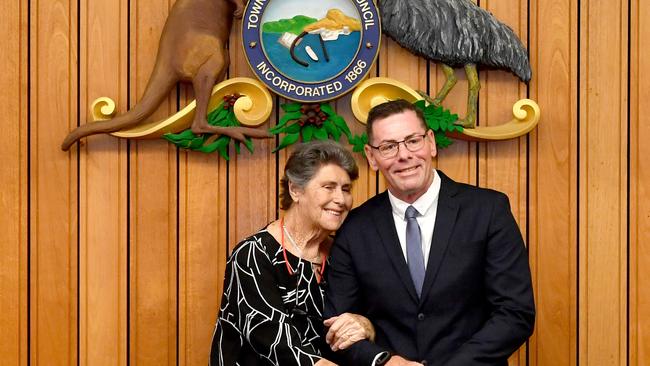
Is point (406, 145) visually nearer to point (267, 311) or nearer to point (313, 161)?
point (313, 161)

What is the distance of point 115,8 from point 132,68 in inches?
9.9

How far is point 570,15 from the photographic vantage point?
113 inches

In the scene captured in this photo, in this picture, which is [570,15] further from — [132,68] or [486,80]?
[132,68]

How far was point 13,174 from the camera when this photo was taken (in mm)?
2936

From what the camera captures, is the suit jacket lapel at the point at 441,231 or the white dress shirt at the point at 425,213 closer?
the suit jacket lapel at the point at 441,231

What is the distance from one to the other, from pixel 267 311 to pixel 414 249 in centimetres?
51

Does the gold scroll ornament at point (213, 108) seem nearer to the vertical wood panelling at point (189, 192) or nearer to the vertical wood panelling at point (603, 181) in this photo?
the vertical wood panelling at point (189, 192)

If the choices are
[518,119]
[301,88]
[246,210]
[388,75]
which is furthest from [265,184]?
[518,119]

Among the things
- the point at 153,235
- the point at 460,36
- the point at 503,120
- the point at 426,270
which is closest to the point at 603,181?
the point at 503,120

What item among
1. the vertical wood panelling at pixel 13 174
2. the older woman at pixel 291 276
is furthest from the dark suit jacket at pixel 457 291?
the vertical wood panelling at pixel 13 174

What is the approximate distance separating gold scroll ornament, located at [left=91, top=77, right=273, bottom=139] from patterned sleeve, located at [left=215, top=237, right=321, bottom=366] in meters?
0.63

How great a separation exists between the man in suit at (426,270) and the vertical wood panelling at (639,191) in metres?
0.86

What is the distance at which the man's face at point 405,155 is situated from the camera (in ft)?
7.49

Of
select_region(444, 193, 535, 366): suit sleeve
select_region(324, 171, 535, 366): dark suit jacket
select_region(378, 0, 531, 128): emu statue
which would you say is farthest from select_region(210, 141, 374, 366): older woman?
select_region(378, 0, 531, 128): emu statue
